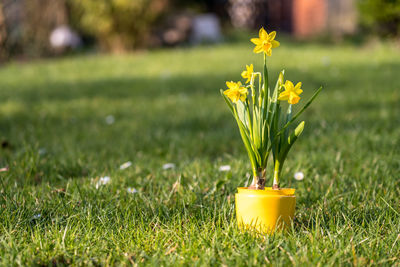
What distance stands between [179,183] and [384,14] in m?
9.31

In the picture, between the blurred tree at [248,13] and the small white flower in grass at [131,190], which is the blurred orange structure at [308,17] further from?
the small white flower in grass at [131,190]

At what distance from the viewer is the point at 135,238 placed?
1.49 m

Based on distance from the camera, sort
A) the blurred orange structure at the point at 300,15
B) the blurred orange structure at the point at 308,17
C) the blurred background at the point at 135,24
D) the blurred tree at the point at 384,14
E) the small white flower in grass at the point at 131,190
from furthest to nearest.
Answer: the blurred orange structure at the point at 308,17 → the blurred orange structure at the point at 300,15 → the blurred background at the point at 135,24 → the blurred tree at the point at 384,14 → the small white flower in grass at the point at 131,190

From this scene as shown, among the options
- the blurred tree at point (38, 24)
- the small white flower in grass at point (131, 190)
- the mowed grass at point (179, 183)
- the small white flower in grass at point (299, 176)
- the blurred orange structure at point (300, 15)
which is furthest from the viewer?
the blurred orange structure at point (300, 15)

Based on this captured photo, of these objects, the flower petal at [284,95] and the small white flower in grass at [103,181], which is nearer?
the flower petal at [284,95]

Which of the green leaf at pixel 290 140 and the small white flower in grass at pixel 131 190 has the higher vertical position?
the green leaf at pixel 290 140

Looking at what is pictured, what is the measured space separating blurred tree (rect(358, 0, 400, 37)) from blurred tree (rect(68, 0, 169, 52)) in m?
5.03

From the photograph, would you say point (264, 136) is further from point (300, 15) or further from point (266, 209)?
point (300, 15)

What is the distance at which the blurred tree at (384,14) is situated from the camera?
972 centimetres

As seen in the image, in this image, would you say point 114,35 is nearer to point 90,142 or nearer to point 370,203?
point 90,142

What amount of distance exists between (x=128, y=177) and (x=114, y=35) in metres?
9.87

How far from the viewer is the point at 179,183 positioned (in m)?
1.94

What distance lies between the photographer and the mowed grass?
4.49ft

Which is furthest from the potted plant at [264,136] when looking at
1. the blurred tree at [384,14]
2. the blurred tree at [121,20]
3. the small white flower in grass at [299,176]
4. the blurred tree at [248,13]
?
the blurred tree at [248,13]
